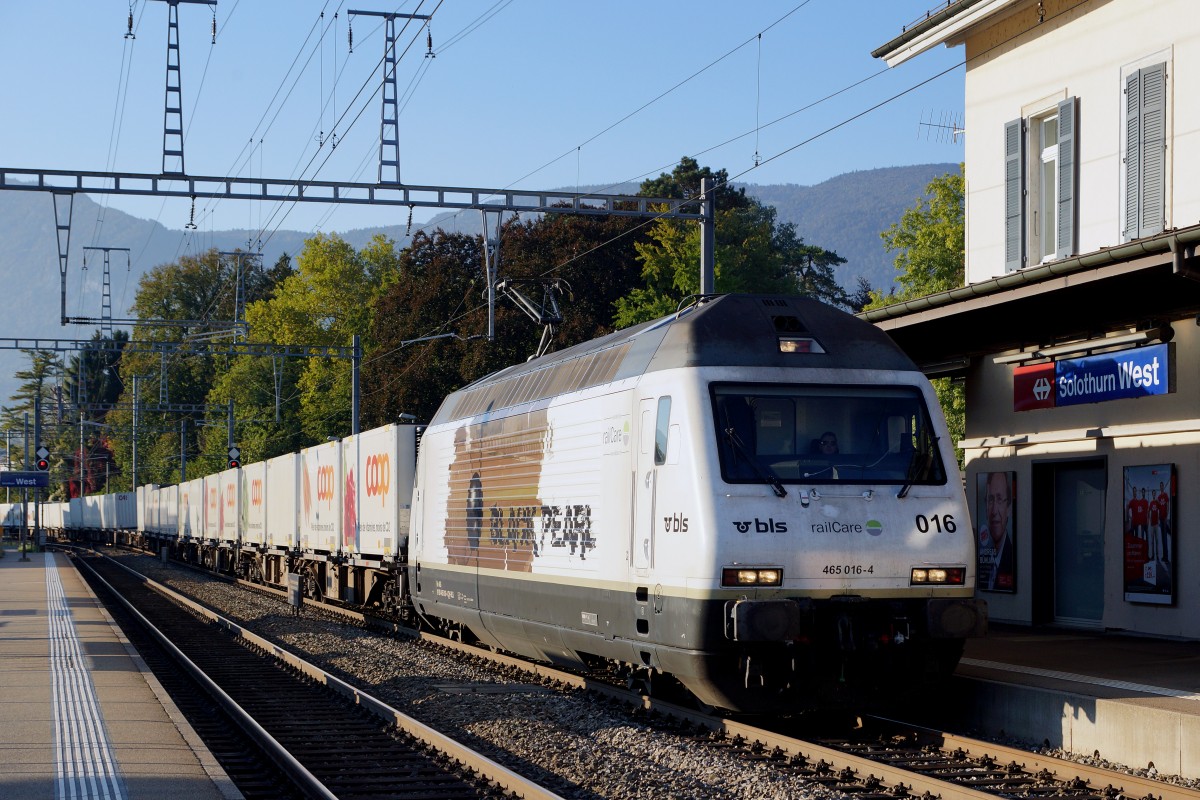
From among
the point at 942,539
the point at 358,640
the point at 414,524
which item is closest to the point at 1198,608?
the point at 942,539

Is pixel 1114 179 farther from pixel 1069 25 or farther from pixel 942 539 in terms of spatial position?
pixel 942 539

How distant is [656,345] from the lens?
38.3ft

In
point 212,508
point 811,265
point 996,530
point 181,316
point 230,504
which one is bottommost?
point 212,508

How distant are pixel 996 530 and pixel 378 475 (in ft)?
33.6

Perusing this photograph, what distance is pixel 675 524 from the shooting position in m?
10.7

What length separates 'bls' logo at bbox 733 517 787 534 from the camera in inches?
405

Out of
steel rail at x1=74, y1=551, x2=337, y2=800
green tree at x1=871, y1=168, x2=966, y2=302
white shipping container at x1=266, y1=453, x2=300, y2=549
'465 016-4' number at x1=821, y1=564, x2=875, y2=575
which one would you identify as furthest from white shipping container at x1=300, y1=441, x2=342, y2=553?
green tree at x1=871, y1=168, x2=966, y2=302

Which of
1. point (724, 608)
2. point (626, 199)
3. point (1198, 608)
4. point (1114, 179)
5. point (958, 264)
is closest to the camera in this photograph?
point (724, 608)

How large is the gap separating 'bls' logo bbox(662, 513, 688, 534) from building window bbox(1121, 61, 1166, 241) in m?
7.09

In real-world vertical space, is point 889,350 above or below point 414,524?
above

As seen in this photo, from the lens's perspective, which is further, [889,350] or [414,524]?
[414,524]

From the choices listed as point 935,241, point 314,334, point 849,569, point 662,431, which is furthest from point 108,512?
point 849,569

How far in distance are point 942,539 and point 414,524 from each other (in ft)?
33.3

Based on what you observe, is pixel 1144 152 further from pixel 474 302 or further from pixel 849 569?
pixel 474 302
